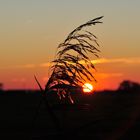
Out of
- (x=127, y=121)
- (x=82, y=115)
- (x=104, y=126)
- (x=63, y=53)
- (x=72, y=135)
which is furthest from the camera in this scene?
(x=82, y=115)

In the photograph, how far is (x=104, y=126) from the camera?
1845 centimetres

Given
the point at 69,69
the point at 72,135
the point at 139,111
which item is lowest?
the point at 139,111

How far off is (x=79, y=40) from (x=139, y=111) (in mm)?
14816

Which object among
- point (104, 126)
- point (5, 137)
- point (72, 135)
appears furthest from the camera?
point (104, 126)

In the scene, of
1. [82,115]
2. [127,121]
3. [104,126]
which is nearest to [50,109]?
[104,126]

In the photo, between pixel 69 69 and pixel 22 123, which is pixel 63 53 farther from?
pixel 22 123

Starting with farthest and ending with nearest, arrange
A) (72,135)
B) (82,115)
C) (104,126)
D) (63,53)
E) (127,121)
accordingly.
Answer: (82,115)
(127,121)
(104,126)
(63,53)
(72,135)

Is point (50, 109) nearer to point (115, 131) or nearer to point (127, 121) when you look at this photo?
point (115, 131)

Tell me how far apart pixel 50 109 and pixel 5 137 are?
6.20 meters

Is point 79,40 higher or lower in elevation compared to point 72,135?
higher

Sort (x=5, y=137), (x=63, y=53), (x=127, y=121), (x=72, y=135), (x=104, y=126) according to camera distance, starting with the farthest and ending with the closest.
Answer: (x=127, y=121) < (x=104, y=126) < (x=5, y=137) < (x=63, y=53) < (x=72, y=135)

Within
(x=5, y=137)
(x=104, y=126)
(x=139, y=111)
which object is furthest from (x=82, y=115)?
(x=5, y=137)

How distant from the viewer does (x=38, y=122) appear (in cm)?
2167

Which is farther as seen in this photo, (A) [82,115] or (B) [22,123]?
(A) [82,115]
